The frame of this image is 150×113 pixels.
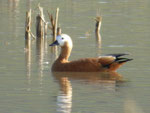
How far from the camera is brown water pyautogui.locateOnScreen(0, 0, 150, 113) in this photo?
1072 centimetres

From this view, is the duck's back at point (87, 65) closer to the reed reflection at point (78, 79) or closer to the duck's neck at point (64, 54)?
the reed reflection at point (78, 79)

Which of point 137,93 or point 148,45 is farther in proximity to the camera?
point 148,45

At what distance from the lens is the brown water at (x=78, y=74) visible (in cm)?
1072

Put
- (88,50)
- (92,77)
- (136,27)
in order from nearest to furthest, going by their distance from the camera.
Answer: (92,77) < (88,50) < (136,27)

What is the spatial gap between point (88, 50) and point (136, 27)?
208 inches

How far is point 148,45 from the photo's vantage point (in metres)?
18.1

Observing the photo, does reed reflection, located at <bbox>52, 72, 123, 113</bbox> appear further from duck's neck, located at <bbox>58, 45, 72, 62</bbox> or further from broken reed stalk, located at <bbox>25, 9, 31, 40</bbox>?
broken reed stalk, located at <bbox>25, 9, 31, 40</bbox>

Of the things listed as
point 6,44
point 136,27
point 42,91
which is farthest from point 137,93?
point 136,27

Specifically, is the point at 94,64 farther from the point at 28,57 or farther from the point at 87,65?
the point at 28,57

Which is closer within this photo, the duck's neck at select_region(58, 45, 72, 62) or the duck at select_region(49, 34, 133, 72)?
the duck at select_region(49, 34, 133, 72)

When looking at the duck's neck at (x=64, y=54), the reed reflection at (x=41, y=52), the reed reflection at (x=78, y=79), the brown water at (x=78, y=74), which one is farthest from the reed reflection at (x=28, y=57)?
the duck's neck at (x=64, y=54)

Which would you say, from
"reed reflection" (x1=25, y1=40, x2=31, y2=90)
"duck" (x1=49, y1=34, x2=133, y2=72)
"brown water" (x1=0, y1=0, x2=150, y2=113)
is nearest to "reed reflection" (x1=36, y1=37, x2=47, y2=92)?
"brown water" (x1=0, y1=0, x2=150, y2=113)

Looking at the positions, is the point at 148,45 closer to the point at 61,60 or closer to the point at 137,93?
the point at 61,60

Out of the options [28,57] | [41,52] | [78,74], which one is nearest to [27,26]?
[41,52]
